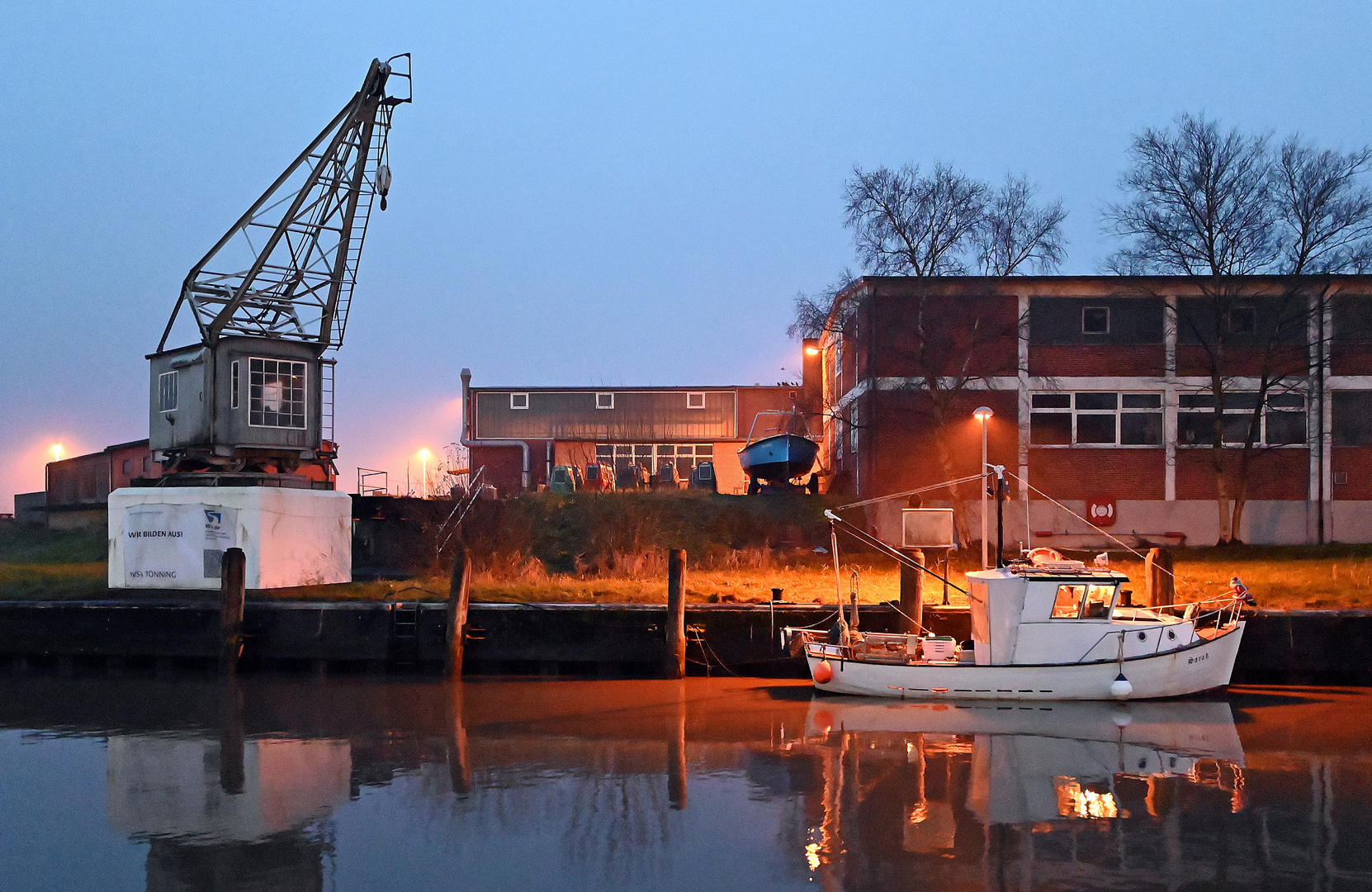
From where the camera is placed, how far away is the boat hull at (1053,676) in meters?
18.9

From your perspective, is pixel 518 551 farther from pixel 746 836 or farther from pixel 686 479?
pixel 686 479

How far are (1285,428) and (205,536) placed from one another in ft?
89.4

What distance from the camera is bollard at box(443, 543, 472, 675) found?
69.6 feet

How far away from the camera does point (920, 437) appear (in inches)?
1281

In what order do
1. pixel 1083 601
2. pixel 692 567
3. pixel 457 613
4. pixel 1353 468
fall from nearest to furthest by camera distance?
pixel 1083 601 → pixel 457 613 → pixel 692 567 → pixel 1353 468

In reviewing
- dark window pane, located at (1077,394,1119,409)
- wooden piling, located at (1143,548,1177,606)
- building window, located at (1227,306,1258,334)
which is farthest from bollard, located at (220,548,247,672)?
building window, located at (1227,306,1258,334)

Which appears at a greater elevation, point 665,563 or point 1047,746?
point 665,563

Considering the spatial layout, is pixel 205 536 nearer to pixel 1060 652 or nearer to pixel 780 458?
pixel 1060 652

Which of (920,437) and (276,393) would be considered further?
(920,437)

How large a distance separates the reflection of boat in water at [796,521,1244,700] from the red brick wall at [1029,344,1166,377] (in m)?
14.1

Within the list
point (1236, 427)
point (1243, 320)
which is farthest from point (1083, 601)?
point (1243, 320)

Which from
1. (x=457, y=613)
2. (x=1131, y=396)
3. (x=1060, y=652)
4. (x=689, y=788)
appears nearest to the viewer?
(x=689, y=788)

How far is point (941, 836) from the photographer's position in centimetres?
1227

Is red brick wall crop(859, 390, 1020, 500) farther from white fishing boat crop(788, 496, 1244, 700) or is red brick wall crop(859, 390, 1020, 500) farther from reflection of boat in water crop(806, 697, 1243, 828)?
reflection of boat in water crop(806, 697, 1243, 828)
